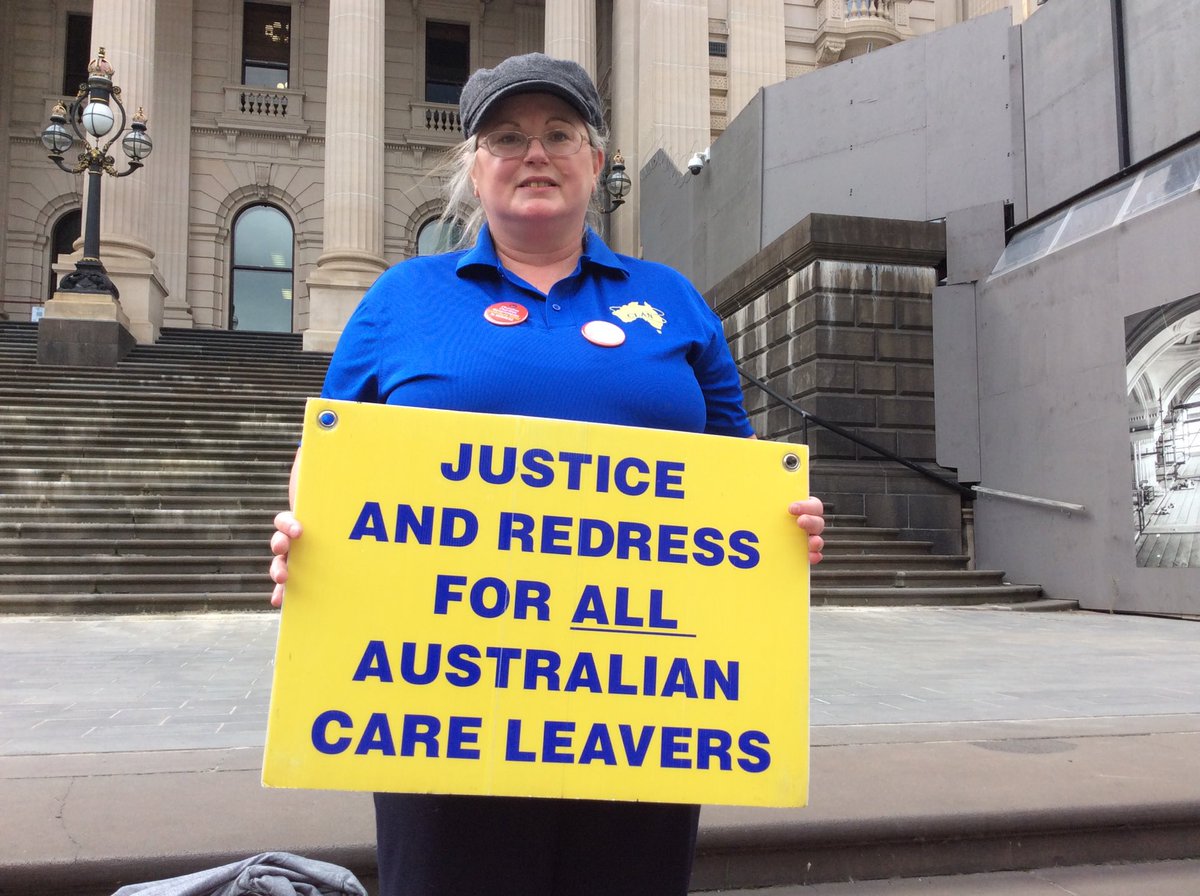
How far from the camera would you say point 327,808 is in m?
2.92

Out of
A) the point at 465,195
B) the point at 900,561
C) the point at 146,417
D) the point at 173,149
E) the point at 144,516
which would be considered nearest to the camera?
the point at 465,195

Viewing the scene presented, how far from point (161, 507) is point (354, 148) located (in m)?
13.3

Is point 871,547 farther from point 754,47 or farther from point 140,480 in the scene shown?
point 754,47

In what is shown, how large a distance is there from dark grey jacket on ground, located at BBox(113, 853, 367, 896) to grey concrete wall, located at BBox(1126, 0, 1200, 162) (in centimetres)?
999

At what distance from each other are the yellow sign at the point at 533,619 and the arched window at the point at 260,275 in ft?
87.1

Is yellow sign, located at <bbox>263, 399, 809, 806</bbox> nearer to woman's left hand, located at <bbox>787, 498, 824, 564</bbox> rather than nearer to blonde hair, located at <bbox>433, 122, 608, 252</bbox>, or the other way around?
woman's left hand, located at <bbox>787, 498, 824, 564</bbox>

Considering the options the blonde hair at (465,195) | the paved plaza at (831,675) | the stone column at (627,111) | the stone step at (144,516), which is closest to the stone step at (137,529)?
the stone step at (144,516)

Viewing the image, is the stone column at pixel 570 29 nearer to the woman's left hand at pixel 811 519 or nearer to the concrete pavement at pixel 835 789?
the concrete pavement at pixel 835 789

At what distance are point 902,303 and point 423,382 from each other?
11420 millimetres

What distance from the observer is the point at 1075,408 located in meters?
10.1

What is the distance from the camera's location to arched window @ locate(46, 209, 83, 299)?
26.0m

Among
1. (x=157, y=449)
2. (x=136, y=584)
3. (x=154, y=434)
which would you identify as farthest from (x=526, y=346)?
(x=154, y=434)

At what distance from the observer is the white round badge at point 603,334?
176cm

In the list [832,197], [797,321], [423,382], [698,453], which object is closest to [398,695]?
[423,382]
